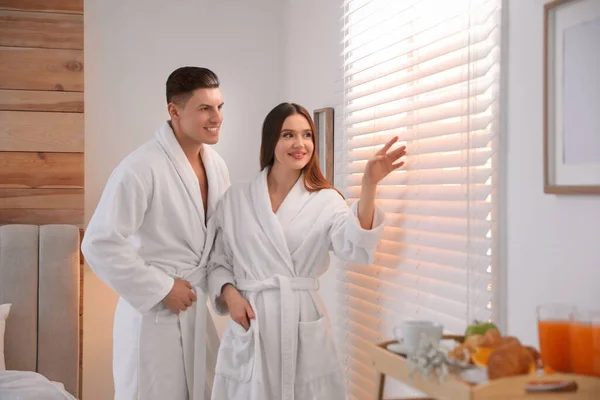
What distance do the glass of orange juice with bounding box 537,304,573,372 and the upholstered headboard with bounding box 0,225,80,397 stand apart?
93.9 inches

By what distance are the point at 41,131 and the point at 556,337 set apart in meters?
2.65

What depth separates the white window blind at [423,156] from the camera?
1847mm

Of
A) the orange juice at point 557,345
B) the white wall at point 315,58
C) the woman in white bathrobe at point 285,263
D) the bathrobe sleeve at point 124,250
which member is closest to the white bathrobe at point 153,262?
the bathrobe sleeve at point 124,250

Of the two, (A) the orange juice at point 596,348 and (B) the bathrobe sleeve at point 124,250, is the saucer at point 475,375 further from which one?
(B) the bathrobe sleeve at point 124,250

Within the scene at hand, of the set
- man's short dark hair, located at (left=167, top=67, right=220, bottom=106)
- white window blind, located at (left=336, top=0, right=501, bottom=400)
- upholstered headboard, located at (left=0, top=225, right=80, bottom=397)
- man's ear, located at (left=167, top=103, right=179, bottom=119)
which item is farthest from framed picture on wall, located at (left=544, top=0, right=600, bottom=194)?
upholstered headboard, located at (left=0, top=225, right=80, bottom=397)

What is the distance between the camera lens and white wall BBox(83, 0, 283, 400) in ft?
11.7

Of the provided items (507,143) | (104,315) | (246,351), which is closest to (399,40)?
(507,143)

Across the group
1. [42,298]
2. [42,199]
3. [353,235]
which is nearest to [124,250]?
[353,235]

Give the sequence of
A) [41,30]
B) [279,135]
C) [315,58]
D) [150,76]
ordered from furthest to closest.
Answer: [150,76]
[41,30]
[315,58]
[279,135]

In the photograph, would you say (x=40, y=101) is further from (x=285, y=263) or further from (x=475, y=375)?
(x=475, y=375)

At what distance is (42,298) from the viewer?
3264mm

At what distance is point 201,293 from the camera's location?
8.64ft

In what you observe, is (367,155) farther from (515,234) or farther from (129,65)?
(129,65)

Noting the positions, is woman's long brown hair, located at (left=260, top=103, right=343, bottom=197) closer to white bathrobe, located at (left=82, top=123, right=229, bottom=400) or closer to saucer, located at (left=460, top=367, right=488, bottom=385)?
white bathrobe, located at (left=82, top=123, right=229, bottom=400)
